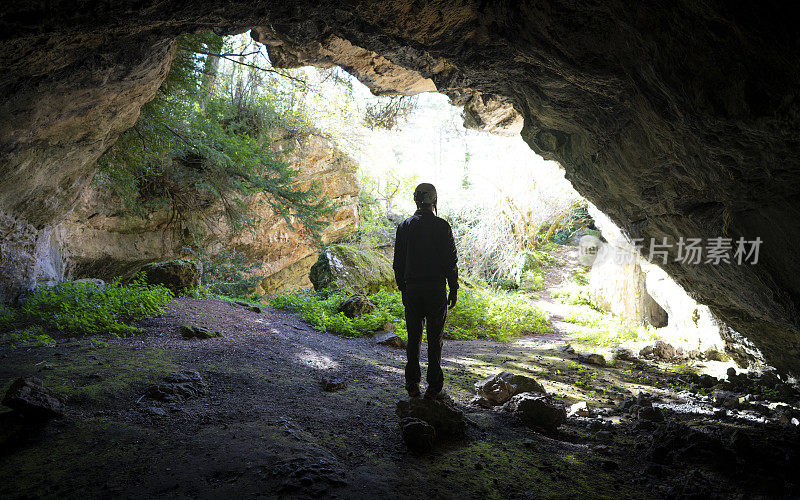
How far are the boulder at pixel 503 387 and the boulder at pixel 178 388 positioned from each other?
2.90 m

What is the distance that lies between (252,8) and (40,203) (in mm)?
4659

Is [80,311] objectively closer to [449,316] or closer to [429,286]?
[429,286]

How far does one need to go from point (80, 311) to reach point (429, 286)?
4.76 m

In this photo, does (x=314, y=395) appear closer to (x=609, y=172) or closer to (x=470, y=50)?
(x=470, y=50)

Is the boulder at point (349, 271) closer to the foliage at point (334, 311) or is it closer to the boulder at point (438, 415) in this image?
the foliage at point (334, 311)

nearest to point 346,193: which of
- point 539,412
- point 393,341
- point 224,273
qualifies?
point 224,273

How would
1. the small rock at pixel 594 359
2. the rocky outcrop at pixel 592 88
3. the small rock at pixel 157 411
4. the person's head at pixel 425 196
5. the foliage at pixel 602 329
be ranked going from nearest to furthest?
the rocky outcrop at pixel 592 88 < the small rock at pixel 157 411 < the person's head at pixel 425 196 < the small rock at pixel 594 359 < the foliage at pixel 602 329

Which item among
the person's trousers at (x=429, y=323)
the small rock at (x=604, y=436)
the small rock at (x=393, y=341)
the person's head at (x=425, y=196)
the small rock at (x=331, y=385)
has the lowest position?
the small rock at (x=393, y=341)

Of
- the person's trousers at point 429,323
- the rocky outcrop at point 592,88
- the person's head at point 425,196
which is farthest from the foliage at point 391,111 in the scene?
the person's trousers at point 429,323

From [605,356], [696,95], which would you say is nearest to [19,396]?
[696,95]

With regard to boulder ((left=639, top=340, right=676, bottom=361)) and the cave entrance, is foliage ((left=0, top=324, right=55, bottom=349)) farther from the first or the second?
boulder ((left=639, top=340, right=676, bottom=361))

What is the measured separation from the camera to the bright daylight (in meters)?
2.72

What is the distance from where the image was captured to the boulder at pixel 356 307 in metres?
9.11

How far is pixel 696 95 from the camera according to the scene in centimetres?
287
